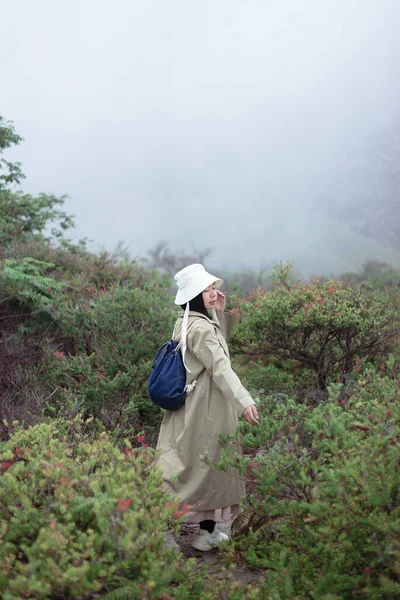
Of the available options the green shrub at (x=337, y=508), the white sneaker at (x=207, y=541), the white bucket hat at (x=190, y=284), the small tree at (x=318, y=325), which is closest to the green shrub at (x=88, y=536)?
the green shrub at (x=337, y=508)

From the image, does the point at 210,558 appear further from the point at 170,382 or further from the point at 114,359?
the point at 114,359

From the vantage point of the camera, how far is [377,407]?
311 centimetres

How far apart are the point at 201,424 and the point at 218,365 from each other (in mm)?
411

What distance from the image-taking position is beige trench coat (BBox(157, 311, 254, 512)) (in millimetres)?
3791

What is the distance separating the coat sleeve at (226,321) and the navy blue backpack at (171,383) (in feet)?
1.44

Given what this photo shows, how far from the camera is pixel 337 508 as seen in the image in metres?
2.50

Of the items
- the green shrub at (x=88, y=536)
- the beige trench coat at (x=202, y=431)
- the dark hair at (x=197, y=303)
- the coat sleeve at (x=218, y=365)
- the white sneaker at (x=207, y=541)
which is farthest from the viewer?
the dark hair at (x=197, y=303)

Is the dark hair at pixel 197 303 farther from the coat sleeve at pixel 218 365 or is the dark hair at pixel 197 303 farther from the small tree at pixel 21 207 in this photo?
the small tree at pixel 21 207

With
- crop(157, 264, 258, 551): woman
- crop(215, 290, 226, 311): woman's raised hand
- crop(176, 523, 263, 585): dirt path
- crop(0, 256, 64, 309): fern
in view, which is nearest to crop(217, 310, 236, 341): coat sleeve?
crop(215, 290, 226, 311): woman's raised hand

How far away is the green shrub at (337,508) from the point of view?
95.4 inches

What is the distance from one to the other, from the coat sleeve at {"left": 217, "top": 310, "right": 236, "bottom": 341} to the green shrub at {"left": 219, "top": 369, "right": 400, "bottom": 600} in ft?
3.55

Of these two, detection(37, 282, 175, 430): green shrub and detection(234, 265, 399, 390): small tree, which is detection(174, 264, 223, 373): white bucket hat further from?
detection(234, 265, 399, 390): small tree

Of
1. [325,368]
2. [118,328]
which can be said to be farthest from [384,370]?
[118,328]

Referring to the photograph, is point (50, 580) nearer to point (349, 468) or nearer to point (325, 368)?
point (349, 468)
